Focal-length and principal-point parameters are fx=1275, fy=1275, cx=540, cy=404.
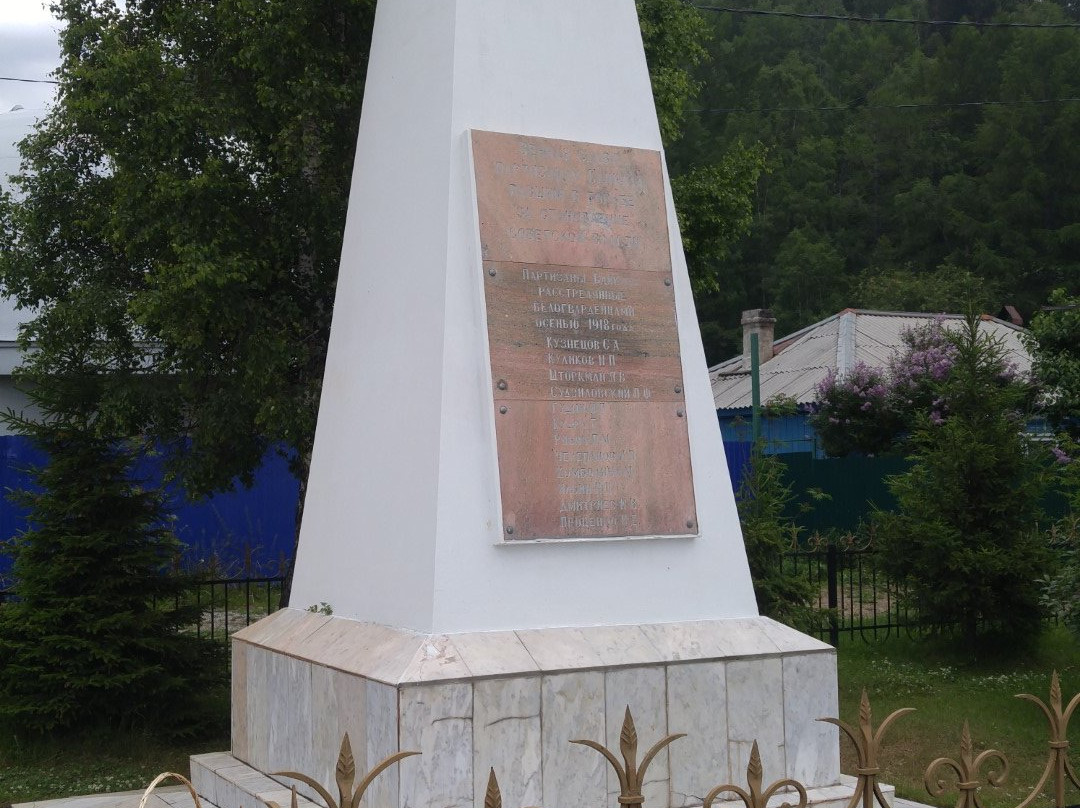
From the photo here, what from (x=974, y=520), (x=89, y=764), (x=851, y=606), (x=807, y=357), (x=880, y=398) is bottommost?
(x=89, y=764)

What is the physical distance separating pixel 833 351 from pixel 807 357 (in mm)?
798

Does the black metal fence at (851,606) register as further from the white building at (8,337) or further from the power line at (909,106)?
the power line at (909,106)

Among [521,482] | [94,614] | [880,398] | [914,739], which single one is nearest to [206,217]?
[94,614]

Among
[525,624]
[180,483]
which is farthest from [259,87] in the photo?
[525,624]

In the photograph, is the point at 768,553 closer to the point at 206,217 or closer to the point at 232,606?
the point at 206,217

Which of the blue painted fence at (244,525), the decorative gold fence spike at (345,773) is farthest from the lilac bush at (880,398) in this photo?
the decorative gold fence spike at (345,773)

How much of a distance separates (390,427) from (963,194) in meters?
36.1

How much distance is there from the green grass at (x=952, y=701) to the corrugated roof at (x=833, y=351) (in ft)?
47.1

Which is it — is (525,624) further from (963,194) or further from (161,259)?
(963,194)

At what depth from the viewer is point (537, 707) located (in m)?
4.45

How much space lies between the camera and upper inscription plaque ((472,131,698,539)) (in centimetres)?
476

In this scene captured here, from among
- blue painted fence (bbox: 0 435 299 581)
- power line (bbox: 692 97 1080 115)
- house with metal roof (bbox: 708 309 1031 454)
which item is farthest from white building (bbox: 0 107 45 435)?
power line (bbox: 692 97 1080 115)

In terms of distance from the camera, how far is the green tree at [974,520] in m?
10.2

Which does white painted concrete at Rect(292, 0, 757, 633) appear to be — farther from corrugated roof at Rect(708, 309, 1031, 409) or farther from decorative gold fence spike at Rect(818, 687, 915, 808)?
corrugated roof at Rect(708, 309, 1031, 409)
